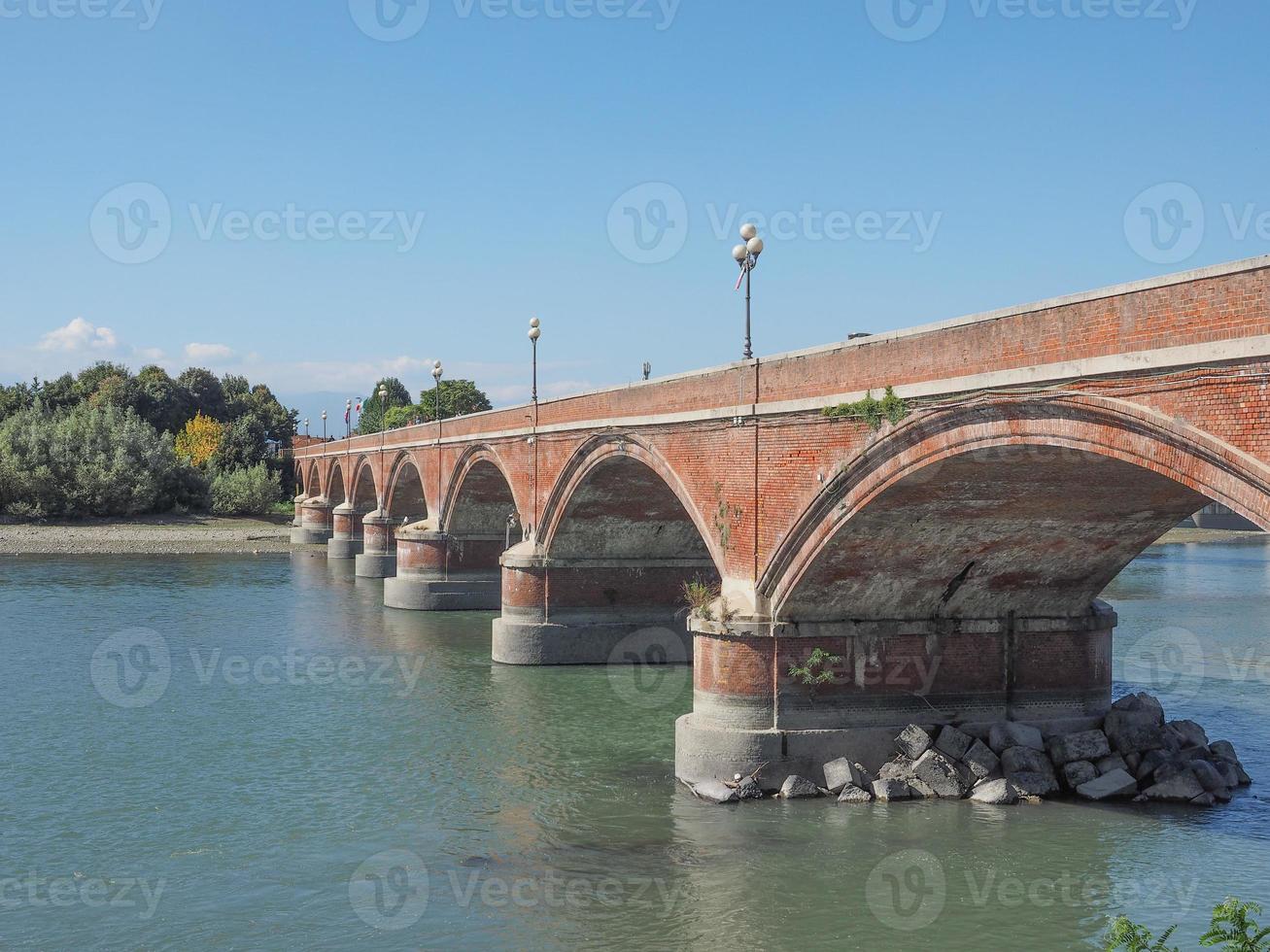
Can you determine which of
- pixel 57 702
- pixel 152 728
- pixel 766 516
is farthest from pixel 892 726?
Answer: pixel 57 702

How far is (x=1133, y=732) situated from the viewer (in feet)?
61.3

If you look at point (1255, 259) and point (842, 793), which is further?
point (842, 793)

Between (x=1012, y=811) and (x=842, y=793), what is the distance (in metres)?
2.41

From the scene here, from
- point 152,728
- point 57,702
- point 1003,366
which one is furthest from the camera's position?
point 57,702

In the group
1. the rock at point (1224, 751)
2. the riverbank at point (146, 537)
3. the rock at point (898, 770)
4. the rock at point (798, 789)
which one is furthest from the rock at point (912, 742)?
the riverbank at point (146, 537)

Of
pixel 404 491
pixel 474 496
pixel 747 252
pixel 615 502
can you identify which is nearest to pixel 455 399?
pixel 404 491

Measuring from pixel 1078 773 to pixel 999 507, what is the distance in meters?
4.56

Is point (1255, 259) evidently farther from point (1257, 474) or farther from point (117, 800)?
point (117, 800)

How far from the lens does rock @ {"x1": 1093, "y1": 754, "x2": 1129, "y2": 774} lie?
708 inches

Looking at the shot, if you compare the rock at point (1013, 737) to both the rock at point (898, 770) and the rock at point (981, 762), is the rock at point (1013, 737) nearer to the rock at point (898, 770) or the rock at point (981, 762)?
the rock at point (981, 762)

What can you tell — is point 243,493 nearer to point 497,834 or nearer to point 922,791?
point 497,834

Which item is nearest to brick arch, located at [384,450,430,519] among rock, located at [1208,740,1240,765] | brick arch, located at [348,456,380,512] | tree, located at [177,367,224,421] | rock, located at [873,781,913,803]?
brick arch, located at [348,456,380,512]

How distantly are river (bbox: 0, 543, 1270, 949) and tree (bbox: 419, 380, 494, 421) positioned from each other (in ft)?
278

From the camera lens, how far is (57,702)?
24.1 metres
